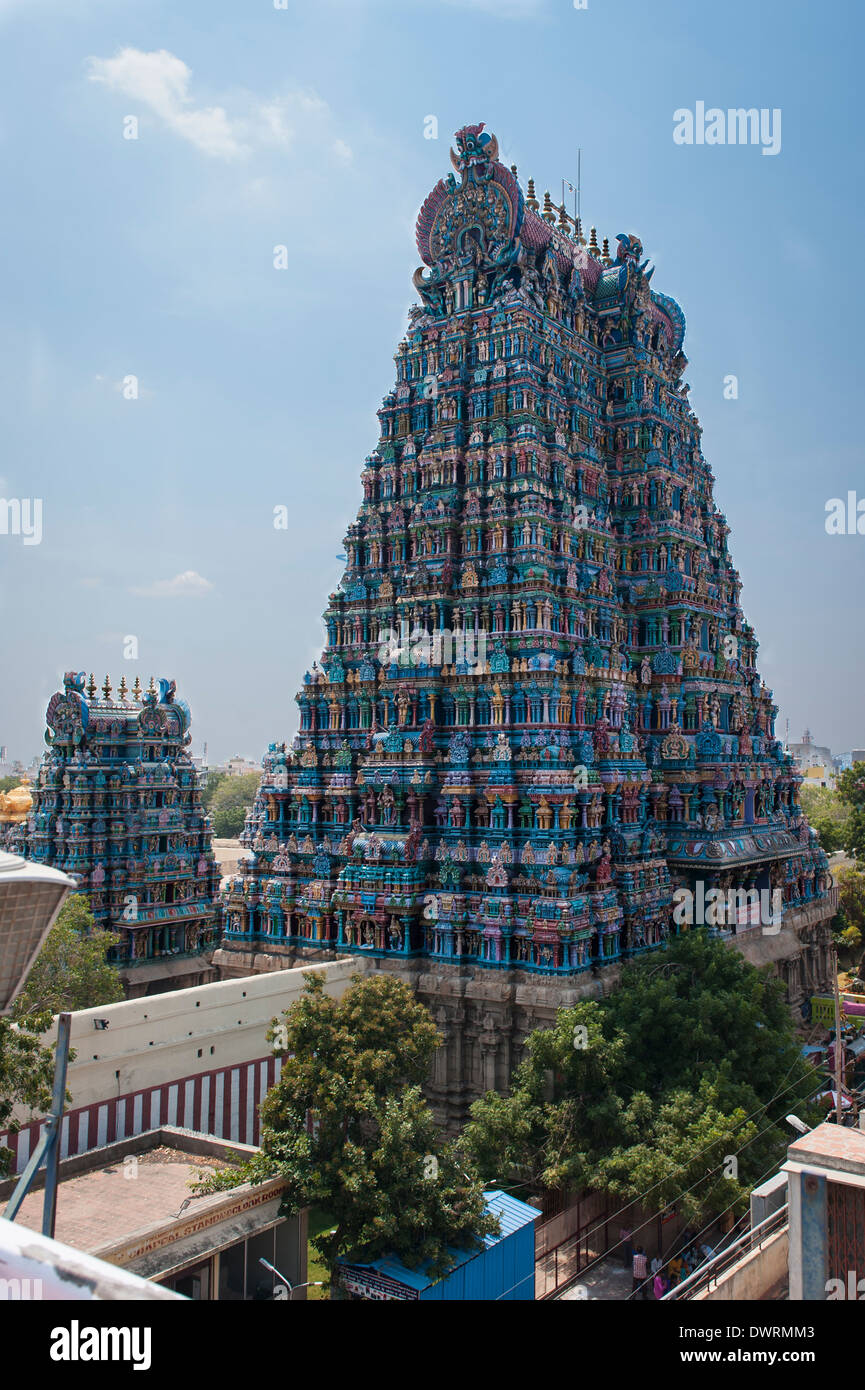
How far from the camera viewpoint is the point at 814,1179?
34.8 feet

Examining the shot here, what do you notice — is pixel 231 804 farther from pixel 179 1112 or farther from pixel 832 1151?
pixel 832 1151

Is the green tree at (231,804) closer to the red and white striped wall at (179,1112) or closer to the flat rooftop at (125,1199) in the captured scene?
the red and white striped wall at (179,1112)

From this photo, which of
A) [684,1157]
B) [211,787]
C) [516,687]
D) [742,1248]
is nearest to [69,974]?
[516,687]

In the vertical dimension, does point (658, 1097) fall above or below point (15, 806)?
below

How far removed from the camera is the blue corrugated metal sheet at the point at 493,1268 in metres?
16.7

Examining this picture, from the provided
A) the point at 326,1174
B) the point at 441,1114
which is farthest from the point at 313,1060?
the point at 441,1114

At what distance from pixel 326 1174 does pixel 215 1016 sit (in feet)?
29.5

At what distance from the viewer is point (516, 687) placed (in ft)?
99.1

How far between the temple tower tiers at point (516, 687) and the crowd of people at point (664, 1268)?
6481 millimetres

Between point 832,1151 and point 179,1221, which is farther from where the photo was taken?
point 179,1221

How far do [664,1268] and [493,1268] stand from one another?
5.45 m

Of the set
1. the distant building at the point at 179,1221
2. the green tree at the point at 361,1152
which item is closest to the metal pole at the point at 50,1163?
the distant building at the point at 179,1221

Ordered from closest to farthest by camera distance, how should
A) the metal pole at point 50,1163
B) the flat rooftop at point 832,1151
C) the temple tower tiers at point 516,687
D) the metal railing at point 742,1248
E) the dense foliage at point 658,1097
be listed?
1. the metal pole at point 50,1163
2. the flat rooftop at point 832,1151
3. the metal railing at point 742,1248
4. the dense foliage at point 658,1097
5. the temple tower tiers at point 516,687
